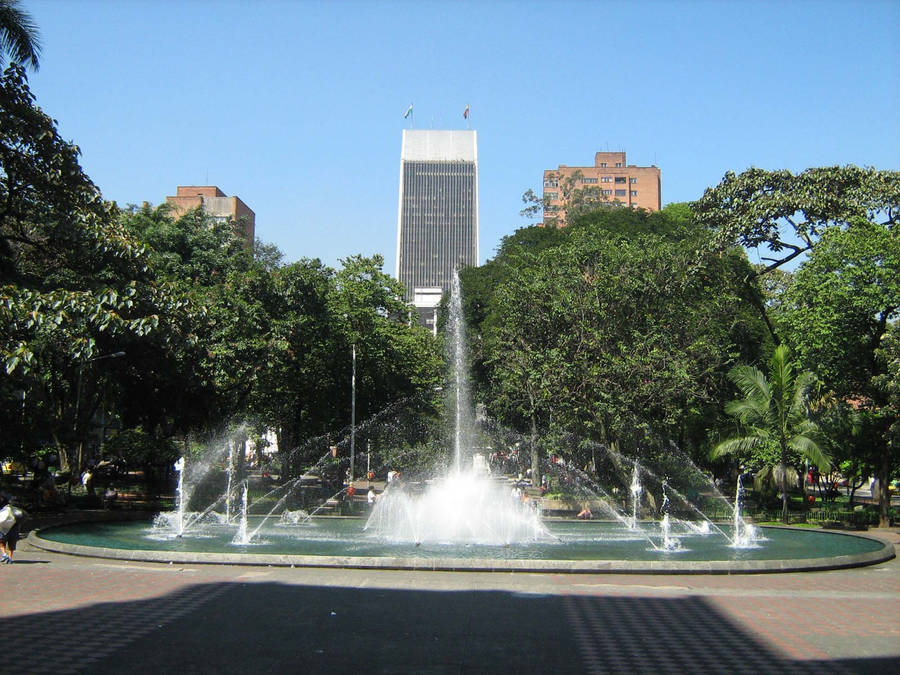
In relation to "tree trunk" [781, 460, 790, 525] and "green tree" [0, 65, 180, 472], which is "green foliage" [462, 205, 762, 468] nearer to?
"tree trunk" [781, 460, 790, 525]

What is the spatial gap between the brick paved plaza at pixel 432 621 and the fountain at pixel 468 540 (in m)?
0.30

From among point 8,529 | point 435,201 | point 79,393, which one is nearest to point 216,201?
point 79,393

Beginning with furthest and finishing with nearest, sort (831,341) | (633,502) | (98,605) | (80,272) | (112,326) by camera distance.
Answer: (633,502) < (831,341) < (80,272) < (112,326) < (98,605)

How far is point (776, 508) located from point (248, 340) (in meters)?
21.0

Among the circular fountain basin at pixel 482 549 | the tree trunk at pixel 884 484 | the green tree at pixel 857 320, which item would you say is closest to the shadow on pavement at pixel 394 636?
the circular fountain basin at pixel 482 549

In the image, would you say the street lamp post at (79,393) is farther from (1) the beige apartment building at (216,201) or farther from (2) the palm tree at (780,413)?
(1) the beige apartment building at (216,201)

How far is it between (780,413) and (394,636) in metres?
20.5

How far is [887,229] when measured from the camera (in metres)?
26.8

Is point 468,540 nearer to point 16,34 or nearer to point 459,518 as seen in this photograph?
point 459,518

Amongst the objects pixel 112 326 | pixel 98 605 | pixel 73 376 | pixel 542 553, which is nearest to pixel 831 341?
pixel 542 553

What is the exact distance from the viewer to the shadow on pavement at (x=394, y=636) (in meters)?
8.43

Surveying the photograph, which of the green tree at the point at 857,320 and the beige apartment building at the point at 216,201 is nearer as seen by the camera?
the green tree at the point at 857,320

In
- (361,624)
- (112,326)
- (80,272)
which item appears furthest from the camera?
(80,272)

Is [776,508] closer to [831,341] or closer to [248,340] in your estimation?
[831,341]
